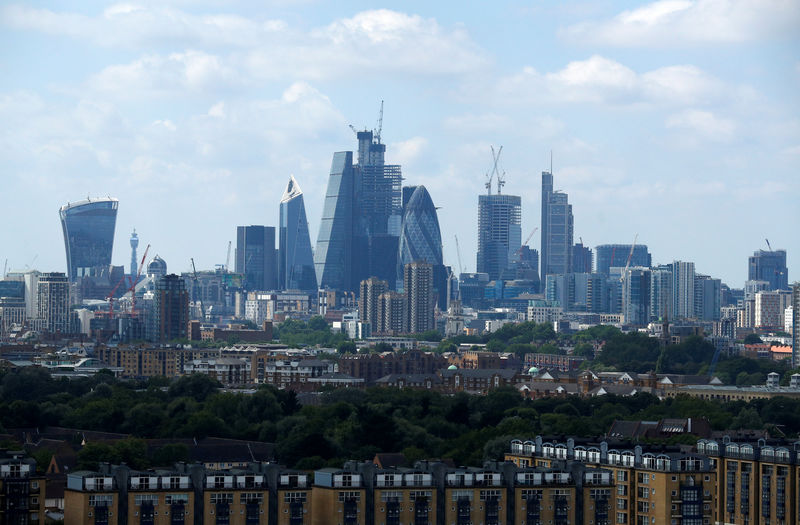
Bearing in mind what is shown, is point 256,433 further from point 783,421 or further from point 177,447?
point 783,421

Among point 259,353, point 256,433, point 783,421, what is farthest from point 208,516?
point 259,353

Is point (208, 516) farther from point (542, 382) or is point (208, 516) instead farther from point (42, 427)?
point (542, 382)

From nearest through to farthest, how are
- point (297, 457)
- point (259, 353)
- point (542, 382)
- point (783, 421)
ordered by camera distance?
point (297, 457), point (783, 421), point (542, 382), point (259, 353)

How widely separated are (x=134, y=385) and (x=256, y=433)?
4216 cm

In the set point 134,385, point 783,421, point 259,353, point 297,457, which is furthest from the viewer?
point 259,353

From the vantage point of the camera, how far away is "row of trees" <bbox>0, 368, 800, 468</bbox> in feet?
309

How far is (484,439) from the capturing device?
315 feet

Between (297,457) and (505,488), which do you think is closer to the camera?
(505,488)

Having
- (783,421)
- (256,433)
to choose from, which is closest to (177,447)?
(256,433)

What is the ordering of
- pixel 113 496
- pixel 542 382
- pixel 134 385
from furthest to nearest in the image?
1. pixel 542 382
2. pixel 134 385
3. pixel 113 496

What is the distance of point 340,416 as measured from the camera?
109 metres

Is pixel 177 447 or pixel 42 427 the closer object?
pixel 177 447

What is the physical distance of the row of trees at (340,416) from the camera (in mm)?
94312

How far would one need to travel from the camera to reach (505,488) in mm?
65000
